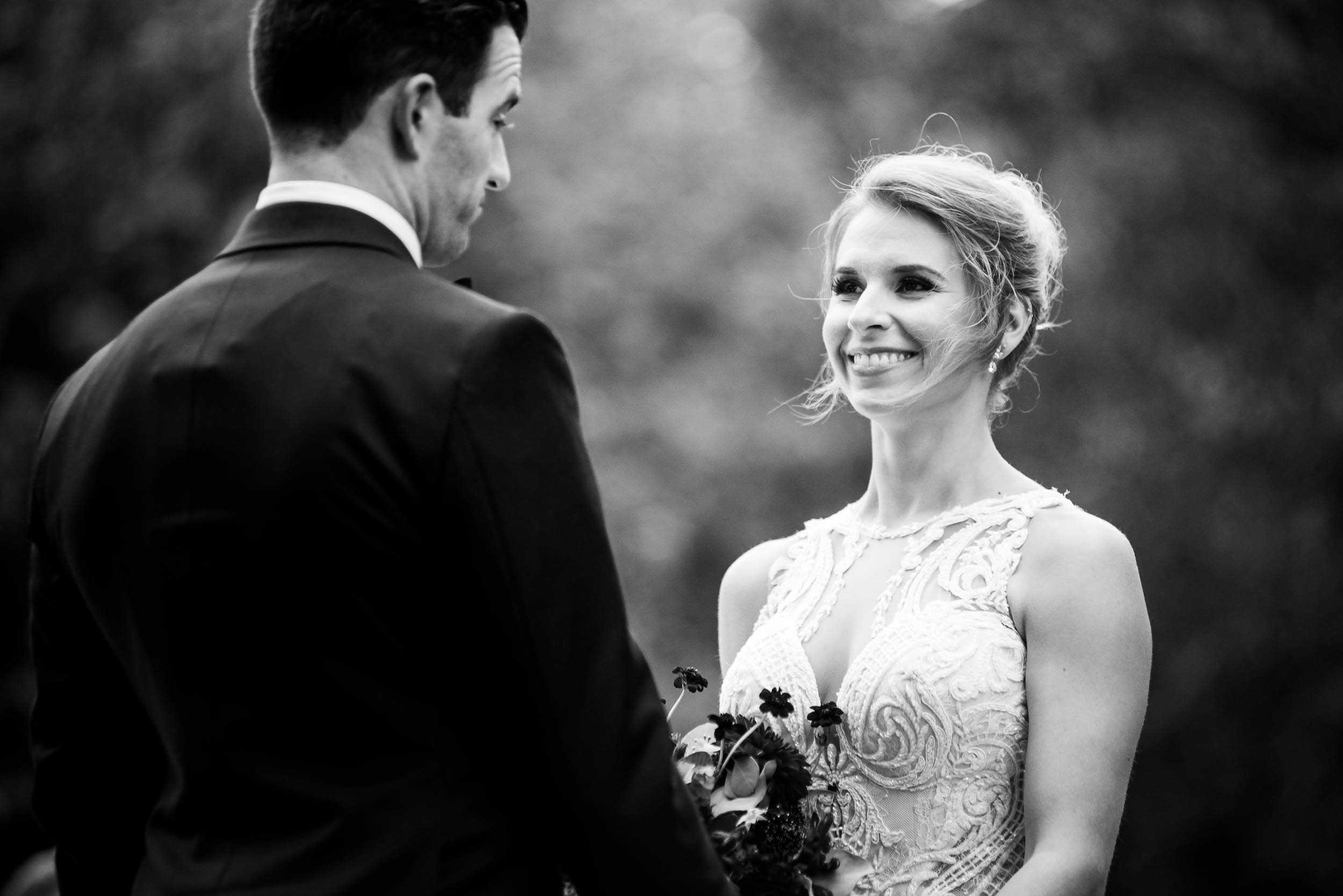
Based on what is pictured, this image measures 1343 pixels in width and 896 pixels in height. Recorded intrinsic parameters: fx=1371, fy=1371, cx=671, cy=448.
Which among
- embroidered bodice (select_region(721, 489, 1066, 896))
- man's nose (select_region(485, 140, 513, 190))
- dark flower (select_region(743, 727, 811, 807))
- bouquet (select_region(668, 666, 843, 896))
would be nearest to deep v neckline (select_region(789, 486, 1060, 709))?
embroidered bodice (select_region(721, 489, 1066, 896))

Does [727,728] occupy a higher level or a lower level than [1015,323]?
lower

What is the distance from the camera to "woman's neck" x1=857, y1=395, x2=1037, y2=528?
12.3 feet

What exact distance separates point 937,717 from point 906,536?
0.59 meters

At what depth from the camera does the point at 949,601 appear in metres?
3.47

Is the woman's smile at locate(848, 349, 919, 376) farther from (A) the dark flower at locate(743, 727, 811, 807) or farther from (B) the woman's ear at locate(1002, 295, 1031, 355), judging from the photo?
(A) the dark flower at locate(743, 727, 811, 807)

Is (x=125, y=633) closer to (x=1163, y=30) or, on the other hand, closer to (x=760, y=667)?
(x=760, y=667)

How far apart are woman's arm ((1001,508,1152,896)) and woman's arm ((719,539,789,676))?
885 millimetres

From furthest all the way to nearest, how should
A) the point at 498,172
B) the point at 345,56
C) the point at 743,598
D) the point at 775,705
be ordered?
the point at 743,598, the point at 775,705, the point at 498,172, the point at 345,56

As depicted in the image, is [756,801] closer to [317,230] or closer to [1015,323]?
[317,230]

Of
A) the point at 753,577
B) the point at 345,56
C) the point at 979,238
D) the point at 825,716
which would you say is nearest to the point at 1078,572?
the point at 825,716

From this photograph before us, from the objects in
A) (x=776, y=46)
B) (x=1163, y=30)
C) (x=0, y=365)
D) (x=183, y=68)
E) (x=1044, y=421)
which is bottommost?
(x=0, y=365)

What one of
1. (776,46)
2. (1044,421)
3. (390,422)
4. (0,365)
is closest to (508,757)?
(390,422)

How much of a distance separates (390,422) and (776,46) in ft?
62.3

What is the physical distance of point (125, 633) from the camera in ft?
7.00
